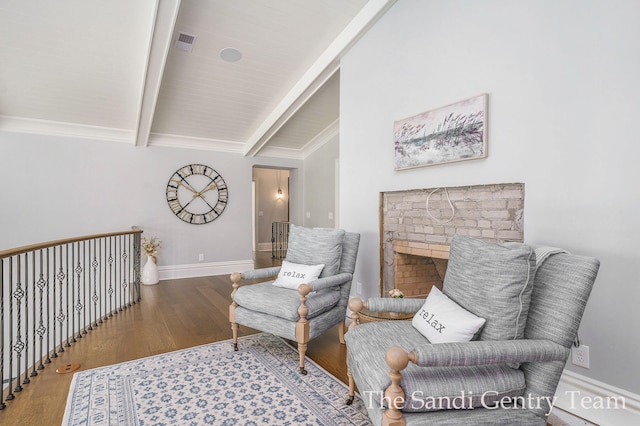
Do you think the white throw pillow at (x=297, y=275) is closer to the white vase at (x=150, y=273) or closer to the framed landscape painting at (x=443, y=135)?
the framed landscape painting at (x=443, y=135)

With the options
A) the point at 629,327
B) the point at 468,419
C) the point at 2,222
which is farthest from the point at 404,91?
the point at 2,222

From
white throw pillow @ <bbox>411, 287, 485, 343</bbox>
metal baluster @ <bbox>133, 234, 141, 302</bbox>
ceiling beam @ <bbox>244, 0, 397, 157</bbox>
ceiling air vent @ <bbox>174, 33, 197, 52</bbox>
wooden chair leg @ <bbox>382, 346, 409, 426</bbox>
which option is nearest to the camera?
wooden chair leg @ <bbox>382, 346, 409, 426</bbox>

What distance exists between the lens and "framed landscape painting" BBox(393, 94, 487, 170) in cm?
235

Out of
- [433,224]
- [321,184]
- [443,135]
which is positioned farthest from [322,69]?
[321,184]

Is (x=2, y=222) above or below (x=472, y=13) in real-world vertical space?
below

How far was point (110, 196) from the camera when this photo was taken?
17.0 ft

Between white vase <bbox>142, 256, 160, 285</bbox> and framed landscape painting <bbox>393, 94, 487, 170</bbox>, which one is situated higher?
framed landscape painting <bbox>393, 94, 487, 170</bbox>

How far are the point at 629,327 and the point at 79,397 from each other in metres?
3.19

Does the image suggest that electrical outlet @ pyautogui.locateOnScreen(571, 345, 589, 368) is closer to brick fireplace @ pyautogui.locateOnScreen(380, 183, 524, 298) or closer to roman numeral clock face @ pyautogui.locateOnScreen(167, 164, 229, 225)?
brick fireplace @ pyautogui.locateOnScreen(380, 183, 524, 298)

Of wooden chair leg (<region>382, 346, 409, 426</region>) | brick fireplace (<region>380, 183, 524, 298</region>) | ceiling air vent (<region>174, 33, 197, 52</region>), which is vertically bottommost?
wooden chair leg (<region>382, 346, 409, 426</region>)

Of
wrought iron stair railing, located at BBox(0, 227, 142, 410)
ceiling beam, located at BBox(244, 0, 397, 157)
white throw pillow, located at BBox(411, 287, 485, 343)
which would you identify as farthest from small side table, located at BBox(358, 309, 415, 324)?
ceiling beam, located at BBox(244, 0, 397, 157)

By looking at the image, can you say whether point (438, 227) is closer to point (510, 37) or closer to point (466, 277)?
point (466, 277)

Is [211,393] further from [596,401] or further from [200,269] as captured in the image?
[200,269]

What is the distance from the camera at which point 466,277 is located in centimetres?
171
